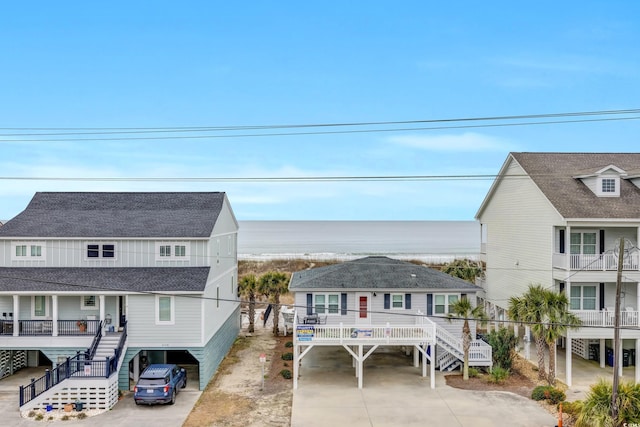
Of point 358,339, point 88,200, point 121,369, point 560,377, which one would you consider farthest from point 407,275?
point 88,200

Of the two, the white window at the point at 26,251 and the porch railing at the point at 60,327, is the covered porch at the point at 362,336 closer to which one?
the porch railing at the point at 60,327

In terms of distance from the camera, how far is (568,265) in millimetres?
24641

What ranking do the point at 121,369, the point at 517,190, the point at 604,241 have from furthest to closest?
1. the point at 517,190
2. the point at 604,241
3. the point at 121,369

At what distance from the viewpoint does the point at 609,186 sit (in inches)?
1052

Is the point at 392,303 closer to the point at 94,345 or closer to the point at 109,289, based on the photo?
the point at 109,289

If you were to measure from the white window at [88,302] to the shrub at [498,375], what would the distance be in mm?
18649

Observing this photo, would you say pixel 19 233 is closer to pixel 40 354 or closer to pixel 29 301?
pixel 29 301

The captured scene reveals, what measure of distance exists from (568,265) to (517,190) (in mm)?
6581

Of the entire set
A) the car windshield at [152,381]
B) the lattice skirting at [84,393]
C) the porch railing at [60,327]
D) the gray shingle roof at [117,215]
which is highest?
the gray shingle roof at [117,215]

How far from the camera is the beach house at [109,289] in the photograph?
2258cm

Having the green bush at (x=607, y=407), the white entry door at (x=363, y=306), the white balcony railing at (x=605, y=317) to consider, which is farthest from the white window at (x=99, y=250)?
the white balcony railing at (x=605, y=317)

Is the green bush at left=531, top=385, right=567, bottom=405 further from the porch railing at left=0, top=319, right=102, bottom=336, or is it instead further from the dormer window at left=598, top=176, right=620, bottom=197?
the porch railing at left=0, top=319, right=102, bottom=336

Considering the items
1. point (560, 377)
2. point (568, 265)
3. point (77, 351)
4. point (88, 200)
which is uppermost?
Result: point (88, 200)

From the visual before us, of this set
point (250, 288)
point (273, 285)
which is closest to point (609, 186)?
point (273, 285)
